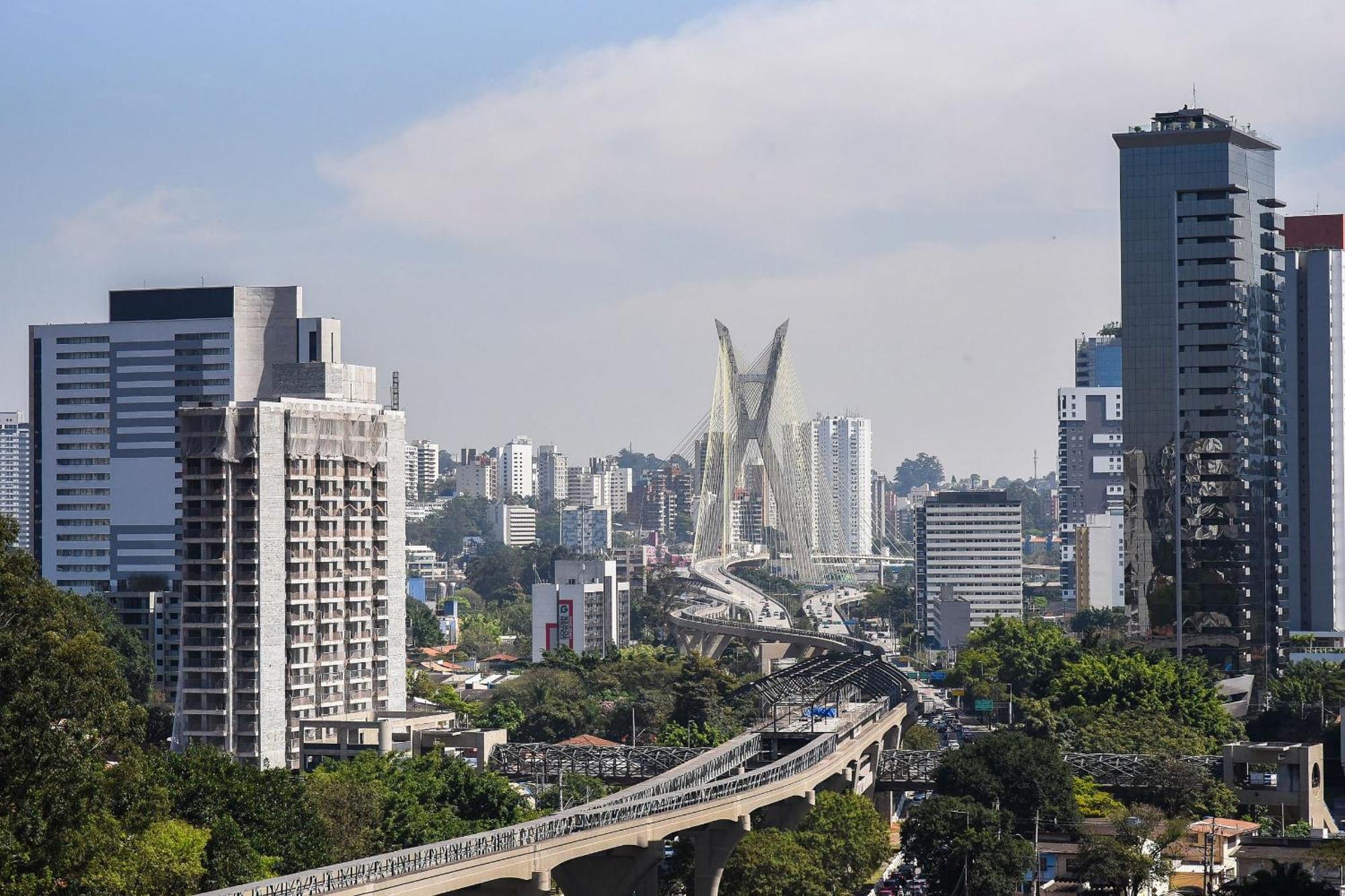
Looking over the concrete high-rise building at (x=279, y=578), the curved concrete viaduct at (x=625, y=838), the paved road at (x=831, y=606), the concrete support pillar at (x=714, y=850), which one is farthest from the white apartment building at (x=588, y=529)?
the concrete support pillar at (x=714, y=850)

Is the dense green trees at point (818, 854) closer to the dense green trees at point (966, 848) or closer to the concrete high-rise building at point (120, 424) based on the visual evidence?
the dense green trees at point (966, 848)

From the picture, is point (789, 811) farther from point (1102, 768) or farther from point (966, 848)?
point (1102, 768)

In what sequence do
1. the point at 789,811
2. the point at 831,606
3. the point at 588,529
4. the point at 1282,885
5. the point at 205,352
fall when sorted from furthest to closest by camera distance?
the point at 588,529 → the point at 831,606 → the point at 205,352 → the point at 789,811 → the point at 1282,885

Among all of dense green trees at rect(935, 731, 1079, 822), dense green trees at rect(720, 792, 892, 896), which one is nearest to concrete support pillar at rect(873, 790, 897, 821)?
dense green trees at rect(935, 731, 1079, 822)

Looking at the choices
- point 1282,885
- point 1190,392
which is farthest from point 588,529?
point 1282,885

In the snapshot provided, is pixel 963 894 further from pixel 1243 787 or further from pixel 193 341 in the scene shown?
pixel 193 341

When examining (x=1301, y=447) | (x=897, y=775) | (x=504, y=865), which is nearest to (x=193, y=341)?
(x=897, y=775)
